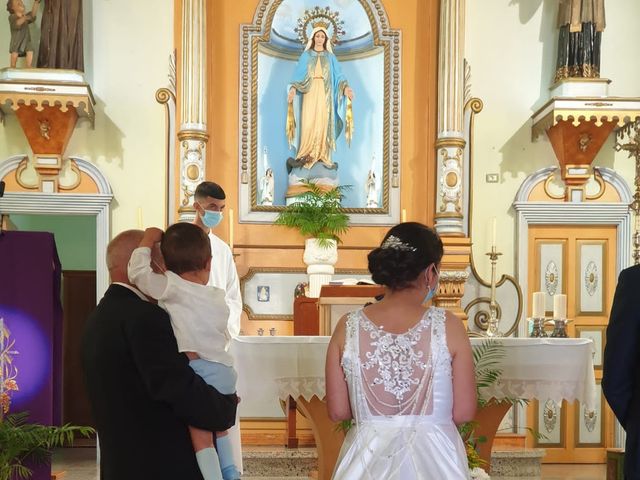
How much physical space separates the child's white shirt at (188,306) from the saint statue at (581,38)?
588 centimetres

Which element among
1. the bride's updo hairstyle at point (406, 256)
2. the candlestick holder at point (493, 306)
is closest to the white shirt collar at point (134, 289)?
the bride's updo hairstyle at point (406, 256)

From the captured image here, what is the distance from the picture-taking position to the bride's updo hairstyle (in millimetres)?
2633

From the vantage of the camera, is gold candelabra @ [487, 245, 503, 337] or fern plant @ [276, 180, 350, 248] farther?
fern plant @ [276, 180, 350, 248]

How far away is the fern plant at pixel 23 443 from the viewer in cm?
432

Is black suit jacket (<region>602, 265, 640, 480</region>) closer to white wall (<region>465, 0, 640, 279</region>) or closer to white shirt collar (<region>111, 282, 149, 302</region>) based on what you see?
white shirt collar (<region>111, 282, 149, 302</region>)

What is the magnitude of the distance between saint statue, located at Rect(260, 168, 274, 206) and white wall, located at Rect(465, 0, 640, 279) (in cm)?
190

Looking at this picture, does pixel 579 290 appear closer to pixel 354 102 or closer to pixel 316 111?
pixel 354 102

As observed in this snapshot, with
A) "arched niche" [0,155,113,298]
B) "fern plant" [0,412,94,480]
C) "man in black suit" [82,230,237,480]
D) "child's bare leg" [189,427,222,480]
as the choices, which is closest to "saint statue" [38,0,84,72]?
"arched niche" [0,155,113,298]

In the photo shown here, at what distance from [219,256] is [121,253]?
2.25 metres

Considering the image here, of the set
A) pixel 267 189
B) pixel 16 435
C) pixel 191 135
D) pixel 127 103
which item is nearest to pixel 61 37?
pixel 127 103

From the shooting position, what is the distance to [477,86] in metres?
8.02

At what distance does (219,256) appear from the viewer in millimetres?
4941

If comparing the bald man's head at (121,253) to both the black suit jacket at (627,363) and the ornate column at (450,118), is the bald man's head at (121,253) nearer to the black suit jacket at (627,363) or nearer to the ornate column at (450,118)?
the black suit jacket at (627,363)

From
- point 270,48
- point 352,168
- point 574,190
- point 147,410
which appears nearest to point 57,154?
point 270,48
